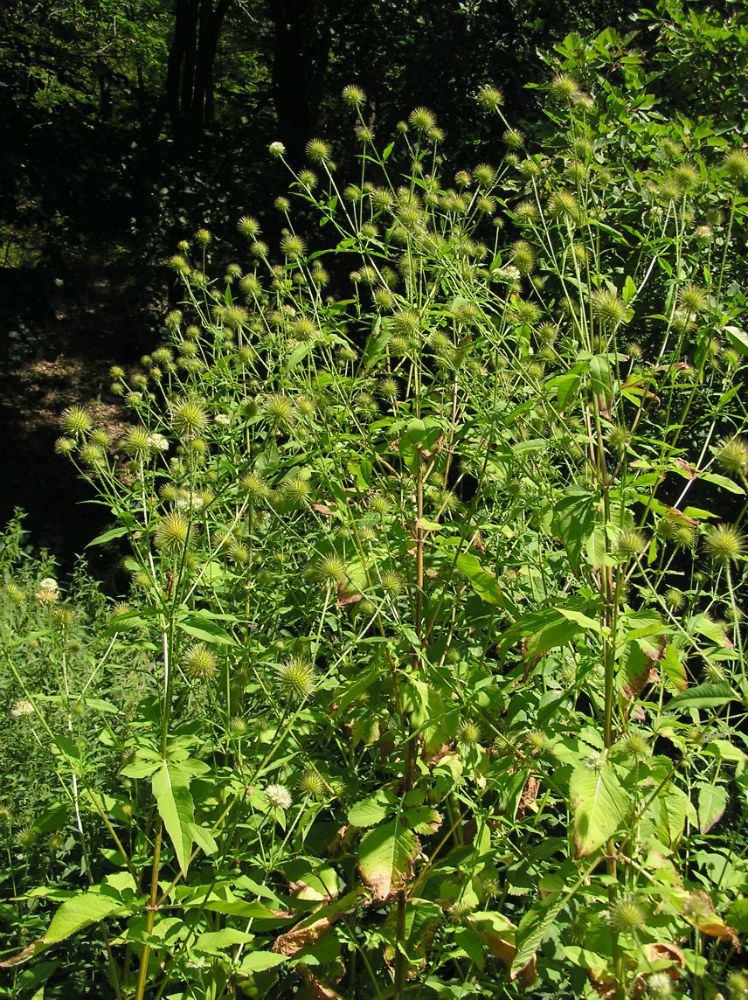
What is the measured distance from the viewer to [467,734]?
6.69 feet

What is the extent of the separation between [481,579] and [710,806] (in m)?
0.77

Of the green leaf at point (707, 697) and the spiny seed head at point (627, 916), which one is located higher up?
the green leaf at point (707, 697)

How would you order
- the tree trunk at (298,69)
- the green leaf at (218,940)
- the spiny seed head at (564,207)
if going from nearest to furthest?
the green leaf at (218,940) < the spiny seed head at (564,207) < the tree trunk at (298,69)

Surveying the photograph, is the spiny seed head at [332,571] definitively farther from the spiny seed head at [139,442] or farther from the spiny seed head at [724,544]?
the spiny seed head at [724,544]

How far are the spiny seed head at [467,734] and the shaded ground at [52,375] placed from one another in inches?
250

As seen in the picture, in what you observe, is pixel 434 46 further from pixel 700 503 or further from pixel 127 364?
pixel 700 503

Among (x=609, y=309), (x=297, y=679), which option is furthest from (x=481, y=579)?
A: (x=609, y=309)

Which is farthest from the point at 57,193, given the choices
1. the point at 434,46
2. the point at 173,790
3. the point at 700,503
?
the point at 173,790

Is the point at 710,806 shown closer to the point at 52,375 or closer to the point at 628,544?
the point at 628,544

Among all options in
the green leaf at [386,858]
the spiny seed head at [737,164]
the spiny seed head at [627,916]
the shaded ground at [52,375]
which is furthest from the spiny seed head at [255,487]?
the shaded ground at [52,375]

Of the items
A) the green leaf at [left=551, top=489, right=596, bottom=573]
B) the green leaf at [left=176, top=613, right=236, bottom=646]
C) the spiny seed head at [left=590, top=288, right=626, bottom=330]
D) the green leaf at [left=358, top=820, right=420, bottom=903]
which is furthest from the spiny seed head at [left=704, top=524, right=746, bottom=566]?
the green leaf at [left=176, top=613, right=236, bottom=646]

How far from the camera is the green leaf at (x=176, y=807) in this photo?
5.45 ft

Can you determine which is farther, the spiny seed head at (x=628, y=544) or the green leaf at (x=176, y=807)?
the spiny seed head at (x=628, y=544)

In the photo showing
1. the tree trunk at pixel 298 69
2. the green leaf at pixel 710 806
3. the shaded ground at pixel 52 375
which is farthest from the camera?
the tree trunk at pixel 298 69
